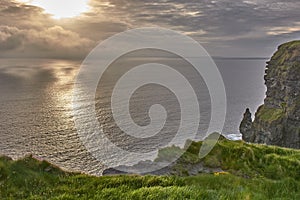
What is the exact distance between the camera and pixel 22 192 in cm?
805

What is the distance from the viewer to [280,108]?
98312mm

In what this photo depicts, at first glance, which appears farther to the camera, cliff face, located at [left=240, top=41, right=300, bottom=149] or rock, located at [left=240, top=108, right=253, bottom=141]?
rock, located at [left=240, top=108, right=253, bottom=141]

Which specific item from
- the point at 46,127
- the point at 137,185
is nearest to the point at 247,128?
the point at 46,127

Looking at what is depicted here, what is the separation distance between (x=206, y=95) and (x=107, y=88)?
56.0m

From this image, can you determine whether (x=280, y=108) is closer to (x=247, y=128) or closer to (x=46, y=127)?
(x=247, y=128)

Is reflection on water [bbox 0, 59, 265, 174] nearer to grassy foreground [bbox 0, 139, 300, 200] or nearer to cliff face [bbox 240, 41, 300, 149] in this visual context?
cliff face [bbox 240, 41, 300, 149]

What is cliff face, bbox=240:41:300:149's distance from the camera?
293 ft

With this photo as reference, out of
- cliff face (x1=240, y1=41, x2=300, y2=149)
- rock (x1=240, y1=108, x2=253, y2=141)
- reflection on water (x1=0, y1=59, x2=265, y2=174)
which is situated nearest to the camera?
reflection on water (x1=0, y1=59, x2=265, y2=174)

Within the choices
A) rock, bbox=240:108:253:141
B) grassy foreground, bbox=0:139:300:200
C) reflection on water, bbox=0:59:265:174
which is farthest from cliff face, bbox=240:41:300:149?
grassy foreground, bbox=0:139:300:200

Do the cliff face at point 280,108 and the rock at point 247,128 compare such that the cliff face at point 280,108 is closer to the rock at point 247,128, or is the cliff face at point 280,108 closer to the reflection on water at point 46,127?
the rock at point 247,128

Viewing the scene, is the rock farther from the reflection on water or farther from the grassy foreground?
the grassy foreground

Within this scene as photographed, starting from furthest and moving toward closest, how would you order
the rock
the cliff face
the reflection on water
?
the rock → the cliff face → the reflection on water

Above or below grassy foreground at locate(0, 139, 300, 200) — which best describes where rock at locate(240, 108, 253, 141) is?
below

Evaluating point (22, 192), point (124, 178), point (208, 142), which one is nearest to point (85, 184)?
point (124, 178)
